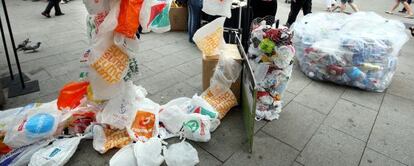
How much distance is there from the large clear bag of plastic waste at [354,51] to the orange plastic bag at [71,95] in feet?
8.48

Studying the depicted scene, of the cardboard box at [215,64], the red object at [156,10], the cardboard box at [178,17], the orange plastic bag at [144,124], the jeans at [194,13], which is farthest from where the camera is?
the cardboard box at [178,17]

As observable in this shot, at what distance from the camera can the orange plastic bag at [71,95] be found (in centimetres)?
228

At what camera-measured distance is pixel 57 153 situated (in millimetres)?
1982

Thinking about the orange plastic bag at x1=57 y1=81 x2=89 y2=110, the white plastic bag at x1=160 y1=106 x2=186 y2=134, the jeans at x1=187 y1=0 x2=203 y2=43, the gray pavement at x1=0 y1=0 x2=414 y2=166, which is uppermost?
the jeans at x1=187 y1=0 x2=203 y2=43

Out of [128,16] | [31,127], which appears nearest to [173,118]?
[128,16]

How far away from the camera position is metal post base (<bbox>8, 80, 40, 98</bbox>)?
2.94m

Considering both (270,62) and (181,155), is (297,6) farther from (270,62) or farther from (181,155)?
(181,155)

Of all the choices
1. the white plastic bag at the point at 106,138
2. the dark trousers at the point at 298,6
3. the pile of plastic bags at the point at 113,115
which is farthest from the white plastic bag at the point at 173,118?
the dark trousers at the point at 298,6

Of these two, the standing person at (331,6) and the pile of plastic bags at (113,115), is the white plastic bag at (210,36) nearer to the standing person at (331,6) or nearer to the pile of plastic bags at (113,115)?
the pile of plastic bags at (113,115)

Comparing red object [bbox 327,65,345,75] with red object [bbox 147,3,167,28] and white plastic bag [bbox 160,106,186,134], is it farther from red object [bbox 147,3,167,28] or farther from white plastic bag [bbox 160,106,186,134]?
red object [bbox 147,3,167,28]

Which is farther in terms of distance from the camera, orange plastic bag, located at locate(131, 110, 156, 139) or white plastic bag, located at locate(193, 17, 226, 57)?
white plastic bag, located at locate(193, 17, 226, 57)

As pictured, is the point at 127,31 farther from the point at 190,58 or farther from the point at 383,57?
the point at 383,57

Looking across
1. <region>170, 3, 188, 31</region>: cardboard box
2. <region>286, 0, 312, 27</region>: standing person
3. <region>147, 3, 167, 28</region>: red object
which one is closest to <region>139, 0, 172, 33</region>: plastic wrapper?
<region>147, 3, 167, 28</region>: red object

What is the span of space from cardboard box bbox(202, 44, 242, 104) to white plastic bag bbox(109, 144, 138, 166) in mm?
1043
